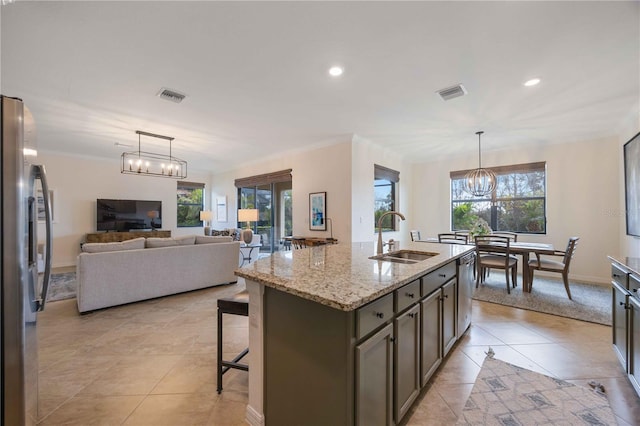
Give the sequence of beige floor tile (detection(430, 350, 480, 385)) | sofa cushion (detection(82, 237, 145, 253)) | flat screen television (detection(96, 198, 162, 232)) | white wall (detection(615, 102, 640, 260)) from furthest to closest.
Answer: flat screen television (detection(96, 198, 162, 232)) → white wall (detection(615, 102, 640, 260)) → sofa cushion (detection(82, 237, 145, 253)) → beige floor tile (detection(430, 350, 480, 385))

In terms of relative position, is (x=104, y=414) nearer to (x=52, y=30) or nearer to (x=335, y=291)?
(x=335, y=291)

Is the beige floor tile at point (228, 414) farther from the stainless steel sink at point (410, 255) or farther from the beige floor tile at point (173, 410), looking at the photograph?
the stainless steel sink at point (410, 255)

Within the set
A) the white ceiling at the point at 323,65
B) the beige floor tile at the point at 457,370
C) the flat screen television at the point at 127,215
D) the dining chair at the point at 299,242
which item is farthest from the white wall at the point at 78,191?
the beige floor tile at the point at 457,370

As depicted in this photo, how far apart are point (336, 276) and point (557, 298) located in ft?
13.5

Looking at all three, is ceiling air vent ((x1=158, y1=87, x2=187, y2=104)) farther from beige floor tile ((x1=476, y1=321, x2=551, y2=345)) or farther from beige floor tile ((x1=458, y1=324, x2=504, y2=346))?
beige floor tile ((x1=476, y1=321, x2=551, y2=345))

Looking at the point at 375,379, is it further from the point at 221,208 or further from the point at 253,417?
the point at 221,208

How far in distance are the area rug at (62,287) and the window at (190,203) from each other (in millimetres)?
3198

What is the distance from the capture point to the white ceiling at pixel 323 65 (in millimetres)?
1900

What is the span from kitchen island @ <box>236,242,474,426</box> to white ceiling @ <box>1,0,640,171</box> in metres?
1.81

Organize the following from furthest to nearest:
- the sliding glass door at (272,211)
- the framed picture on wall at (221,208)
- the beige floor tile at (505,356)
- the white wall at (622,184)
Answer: the framed picture on wall at (221,208)
the sliding glass door at (272,211)
the white wall at (622,184)
the beige floor tile at (505,356)

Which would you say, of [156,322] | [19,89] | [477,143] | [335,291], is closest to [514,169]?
[477,143]

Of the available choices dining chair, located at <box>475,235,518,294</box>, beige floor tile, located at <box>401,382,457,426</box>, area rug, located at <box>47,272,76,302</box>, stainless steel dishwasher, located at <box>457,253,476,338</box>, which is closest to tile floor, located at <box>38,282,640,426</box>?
beige floor tile, located at <box>401,382,457,426</box>

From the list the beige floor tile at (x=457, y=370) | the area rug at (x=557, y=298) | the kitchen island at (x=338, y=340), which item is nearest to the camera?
the kitchen island at (x=338, y=340)

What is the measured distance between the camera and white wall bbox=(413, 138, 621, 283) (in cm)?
454
